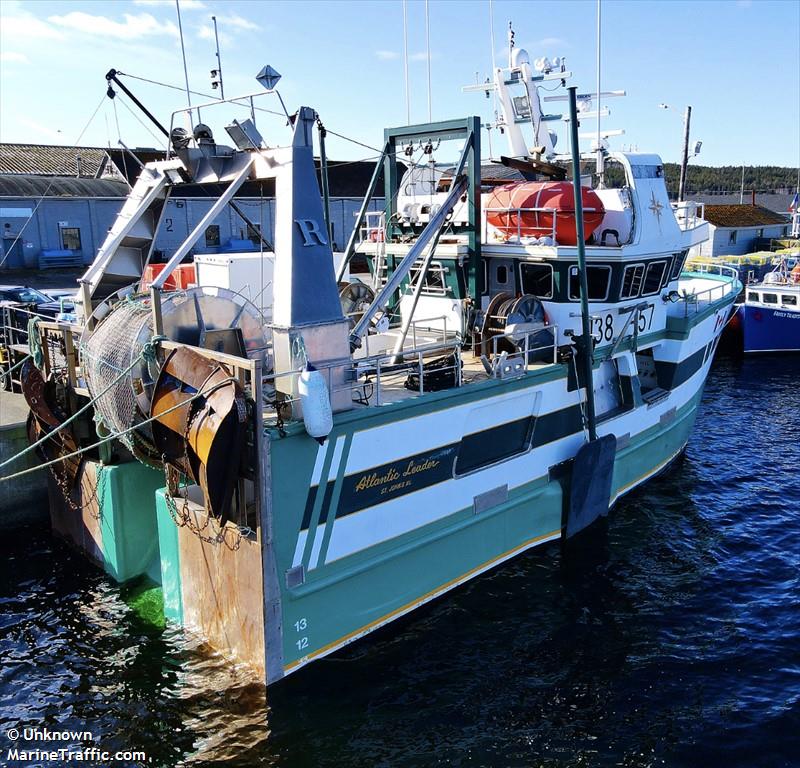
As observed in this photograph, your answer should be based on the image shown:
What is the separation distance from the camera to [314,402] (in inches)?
342

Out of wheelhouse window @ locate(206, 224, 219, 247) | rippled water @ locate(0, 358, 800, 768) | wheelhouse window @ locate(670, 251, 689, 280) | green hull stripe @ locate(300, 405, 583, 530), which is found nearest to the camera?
rippled water @ locate(0, 358, 800, 768)

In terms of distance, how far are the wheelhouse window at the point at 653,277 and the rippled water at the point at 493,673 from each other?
495 cm

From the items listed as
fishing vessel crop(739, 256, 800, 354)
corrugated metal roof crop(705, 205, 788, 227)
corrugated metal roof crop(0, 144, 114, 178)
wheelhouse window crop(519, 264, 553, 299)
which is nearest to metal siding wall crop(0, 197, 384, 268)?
corrugated metal roof crop(0, 144, 114, 178)

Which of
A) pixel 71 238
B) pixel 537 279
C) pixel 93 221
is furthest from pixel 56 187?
pixel 537 279

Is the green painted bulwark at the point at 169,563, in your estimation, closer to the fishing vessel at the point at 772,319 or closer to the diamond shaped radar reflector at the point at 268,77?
the diamond shaped radar reflector at the point at 268,77

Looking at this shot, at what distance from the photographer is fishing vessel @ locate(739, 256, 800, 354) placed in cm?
3145

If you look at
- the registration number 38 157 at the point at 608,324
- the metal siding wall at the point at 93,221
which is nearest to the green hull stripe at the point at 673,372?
the registration number 38 157 at the point at 608,324

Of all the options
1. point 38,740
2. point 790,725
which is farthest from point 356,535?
point 790,725

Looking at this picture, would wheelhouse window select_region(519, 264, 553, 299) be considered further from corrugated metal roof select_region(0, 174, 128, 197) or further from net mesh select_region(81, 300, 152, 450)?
corrugated metal roof select_region(0, 174, 128, 197)

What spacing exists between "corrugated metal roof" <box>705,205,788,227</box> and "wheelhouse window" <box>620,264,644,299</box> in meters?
41.3

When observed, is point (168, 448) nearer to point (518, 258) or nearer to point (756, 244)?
point (518, 258)

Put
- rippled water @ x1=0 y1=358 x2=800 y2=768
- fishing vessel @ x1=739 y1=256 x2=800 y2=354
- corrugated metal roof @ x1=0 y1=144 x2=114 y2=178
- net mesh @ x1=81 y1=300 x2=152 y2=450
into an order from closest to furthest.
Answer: rippled water @ x1=0 y1=358 x2=800 y2=768 < net mesh @ x1=81 y1=300 x2=152 y2=450 < fishing vessel @ x1=739 y1=256 x2=800 y2=354 < corrugated metal roof @ x1=0 y1=144 x2=114 y2=178

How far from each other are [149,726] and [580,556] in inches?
301

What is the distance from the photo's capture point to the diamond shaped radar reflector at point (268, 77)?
30.3 ft
